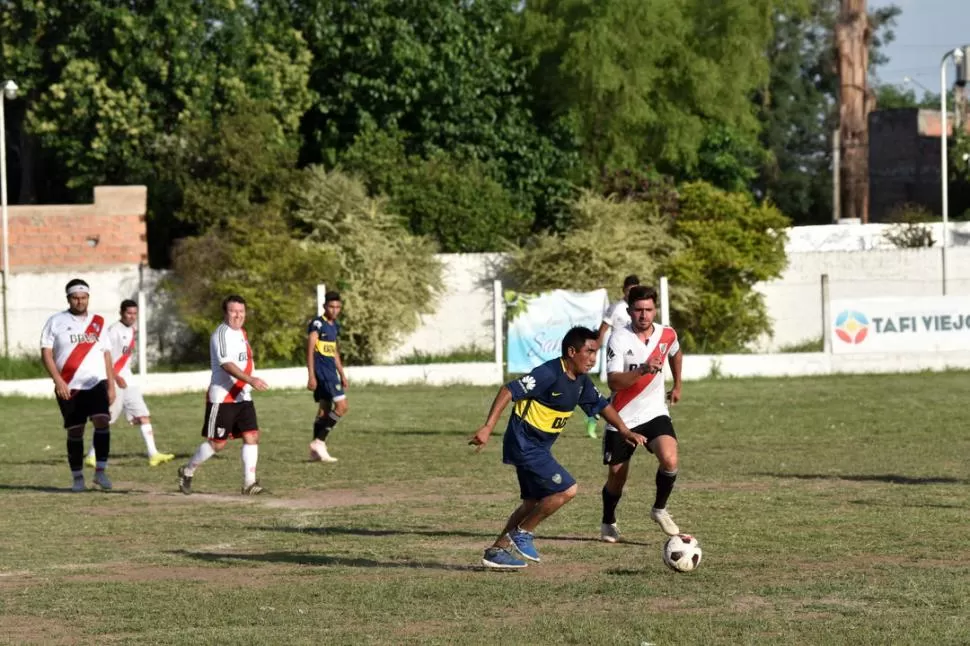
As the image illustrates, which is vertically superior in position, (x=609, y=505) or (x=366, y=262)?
(x=366, y=262)

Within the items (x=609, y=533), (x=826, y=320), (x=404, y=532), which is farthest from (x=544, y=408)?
(x=826, y=320)

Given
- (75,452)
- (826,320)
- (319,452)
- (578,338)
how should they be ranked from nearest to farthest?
(578,338) < (75,452) < (319,452) < (826,320)

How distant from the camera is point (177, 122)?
4012cm

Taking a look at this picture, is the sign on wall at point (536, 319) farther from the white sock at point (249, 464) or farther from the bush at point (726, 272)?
the white sock at point (249, 464)

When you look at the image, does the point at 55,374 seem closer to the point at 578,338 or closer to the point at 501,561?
the point at 501,561

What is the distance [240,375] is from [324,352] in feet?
Answer: 12.2

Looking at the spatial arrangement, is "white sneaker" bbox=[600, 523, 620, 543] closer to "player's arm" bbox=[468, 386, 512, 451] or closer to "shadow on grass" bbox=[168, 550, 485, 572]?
"shadow on grass" bbox=[168, 550, 485, 572]

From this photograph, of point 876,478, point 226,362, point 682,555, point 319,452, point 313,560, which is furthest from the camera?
point 319,452

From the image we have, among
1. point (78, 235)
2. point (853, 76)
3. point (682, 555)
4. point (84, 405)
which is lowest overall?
point (682, 555)

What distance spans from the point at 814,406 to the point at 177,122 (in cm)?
2033

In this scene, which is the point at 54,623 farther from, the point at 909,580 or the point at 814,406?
the point at 814,406

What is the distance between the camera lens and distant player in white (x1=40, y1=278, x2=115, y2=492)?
15641 mm

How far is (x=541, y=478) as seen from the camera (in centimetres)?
1056

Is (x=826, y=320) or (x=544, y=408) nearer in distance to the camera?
(x=544, y=408)
